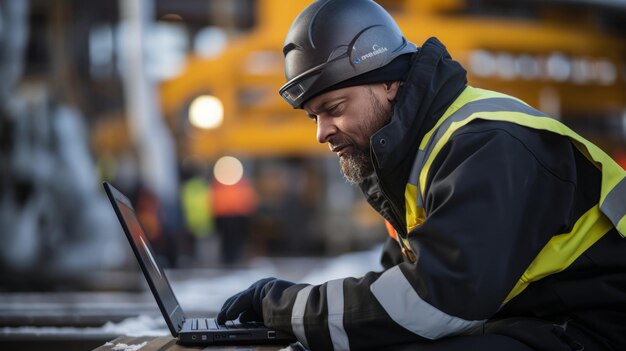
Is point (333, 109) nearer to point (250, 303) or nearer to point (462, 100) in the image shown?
point (462, 100)

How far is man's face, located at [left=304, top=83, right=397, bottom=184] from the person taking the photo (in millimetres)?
2570

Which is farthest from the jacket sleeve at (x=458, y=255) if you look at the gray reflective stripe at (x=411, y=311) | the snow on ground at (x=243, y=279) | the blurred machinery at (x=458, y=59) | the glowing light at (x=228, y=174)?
the glowing light at (x=228, y=174)

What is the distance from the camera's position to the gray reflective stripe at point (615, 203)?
2342mm

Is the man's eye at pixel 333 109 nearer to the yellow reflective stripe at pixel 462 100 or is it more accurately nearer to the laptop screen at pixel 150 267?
the yellow reflective stripe at pixel 462 100

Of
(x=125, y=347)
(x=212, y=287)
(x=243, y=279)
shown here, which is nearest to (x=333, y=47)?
(x=125, y=347)

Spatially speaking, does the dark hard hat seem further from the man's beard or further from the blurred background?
the blurred background

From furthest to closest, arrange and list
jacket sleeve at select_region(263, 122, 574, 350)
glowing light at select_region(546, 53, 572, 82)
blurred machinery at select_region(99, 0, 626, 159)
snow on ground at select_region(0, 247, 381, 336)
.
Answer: glowing light at select_region(546, 53, 572, 82) < blurred machinery at select_region(99, 0, 626, 159) < snow on ground at select_region(0, 247, 381, 336) < jacket sleeve at select_region(263, 122, 574, 350)

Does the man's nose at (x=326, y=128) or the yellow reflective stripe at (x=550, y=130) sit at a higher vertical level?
the man's nose at (x=326, y=128)

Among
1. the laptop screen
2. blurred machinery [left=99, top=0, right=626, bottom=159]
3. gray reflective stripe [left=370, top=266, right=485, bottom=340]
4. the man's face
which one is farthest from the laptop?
blurred machinery [left=99, top=0, right=626, bottom=159]

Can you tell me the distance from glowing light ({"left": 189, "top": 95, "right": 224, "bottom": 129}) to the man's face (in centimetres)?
985

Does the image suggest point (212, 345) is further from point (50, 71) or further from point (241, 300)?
point (50, 71)

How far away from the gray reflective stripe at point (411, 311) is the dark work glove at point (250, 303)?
366mm

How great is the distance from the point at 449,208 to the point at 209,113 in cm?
1067

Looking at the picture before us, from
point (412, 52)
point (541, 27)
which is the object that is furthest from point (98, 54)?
point (412, 52)
